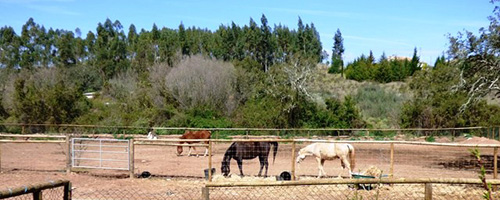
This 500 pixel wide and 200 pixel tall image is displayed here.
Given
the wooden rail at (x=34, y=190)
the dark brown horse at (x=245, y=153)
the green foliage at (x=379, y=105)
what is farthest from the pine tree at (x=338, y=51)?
the wooden rail at (x=34, y=190)

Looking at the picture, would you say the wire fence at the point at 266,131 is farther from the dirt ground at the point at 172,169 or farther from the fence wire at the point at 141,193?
the fence wire at the point at 141,193

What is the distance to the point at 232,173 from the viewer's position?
14.2m

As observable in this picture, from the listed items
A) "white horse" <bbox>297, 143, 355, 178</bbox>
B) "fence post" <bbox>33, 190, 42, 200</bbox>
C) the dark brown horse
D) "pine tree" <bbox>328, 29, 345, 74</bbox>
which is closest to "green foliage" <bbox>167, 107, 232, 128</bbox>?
the dark brown horse

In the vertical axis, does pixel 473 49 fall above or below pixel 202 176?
above

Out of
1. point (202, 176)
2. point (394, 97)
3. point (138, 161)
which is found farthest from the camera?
point (394, 97)

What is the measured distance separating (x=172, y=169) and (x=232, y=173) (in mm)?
2084

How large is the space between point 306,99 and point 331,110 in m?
1.99

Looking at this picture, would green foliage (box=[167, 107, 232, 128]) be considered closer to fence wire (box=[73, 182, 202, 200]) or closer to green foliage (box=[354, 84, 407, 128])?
green foliage (box=[354, 84, 407, 128])

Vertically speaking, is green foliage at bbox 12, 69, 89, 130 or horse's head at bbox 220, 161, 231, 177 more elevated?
green foliage at bbox 12, 69, 89, 130

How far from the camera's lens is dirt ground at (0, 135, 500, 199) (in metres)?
11.6

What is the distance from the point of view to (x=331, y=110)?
33094mm

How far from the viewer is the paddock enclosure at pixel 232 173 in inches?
408

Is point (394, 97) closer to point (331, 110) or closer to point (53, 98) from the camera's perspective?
point (331, 110)

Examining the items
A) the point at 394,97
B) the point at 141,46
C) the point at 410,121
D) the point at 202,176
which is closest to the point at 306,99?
the point at 410,121
